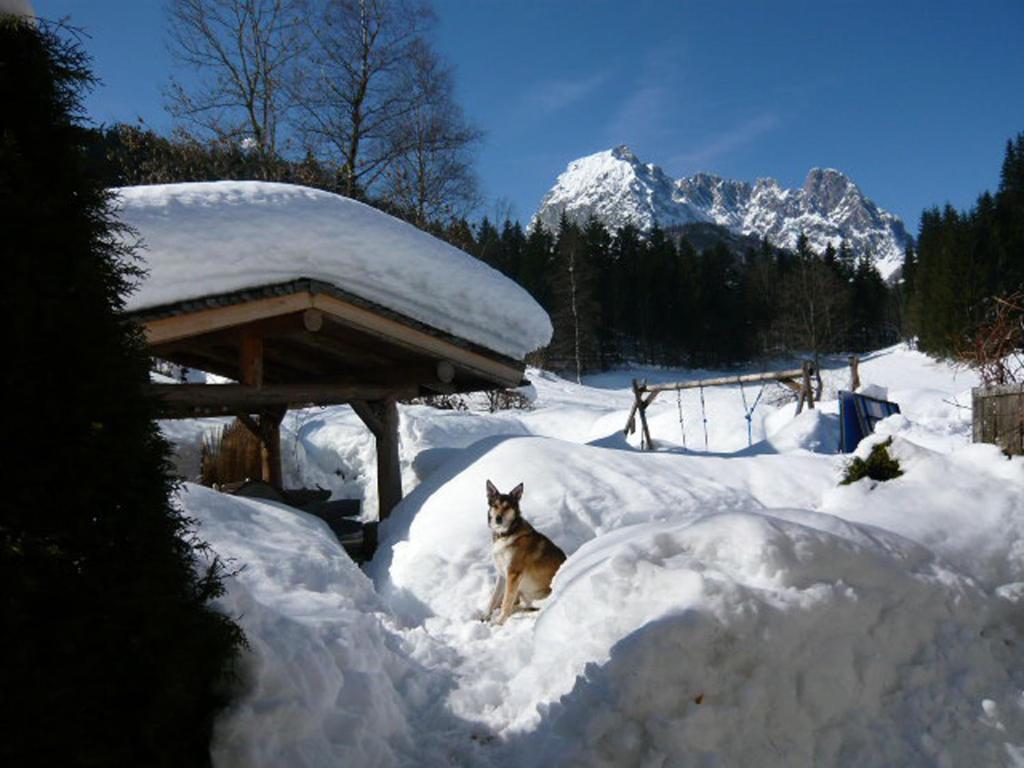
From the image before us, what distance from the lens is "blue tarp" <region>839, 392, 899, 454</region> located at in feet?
45.8

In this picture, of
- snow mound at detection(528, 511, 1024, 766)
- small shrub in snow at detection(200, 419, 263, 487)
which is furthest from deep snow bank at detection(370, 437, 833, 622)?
small shrub in snow at detection(200, 419, 263, 487)

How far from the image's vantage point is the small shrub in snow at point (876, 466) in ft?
17.8

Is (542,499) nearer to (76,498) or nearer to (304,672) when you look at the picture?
(304,672)

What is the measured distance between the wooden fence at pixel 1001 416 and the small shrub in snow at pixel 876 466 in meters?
0.97

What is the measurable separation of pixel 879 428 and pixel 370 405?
34.1 feet

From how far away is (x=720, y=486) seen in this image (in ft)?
25.3

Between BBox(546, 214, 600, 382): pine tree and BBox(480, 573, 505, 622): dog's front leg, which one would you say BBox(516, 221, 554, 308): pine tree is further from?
BBox(480, 573, 505, 622): dog's front leg

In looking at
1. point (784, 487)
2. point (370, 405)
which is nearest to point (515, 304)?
point (370, 405)

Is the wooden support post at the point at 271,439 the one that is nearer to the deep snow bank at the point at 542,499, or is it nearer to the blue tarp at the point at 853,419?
the deep snow bank at the point at 542,499

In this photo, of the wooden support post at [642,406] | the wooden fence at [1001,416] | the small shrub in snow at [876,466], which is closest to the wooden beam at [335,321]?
the small shrub in snow at [876,466]

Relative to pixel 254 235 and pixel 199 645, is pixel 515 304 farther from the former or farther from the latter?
pixel 199 645

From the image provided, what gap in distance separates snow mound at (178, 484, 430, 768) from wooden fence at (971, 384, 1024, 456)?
5.13m

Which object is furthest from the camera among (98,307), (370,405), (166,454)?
(370,405)

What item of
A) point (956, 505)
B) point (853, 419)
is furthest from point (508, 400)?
point (956, 505)
